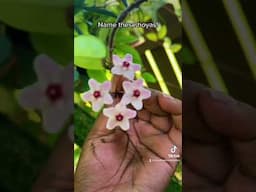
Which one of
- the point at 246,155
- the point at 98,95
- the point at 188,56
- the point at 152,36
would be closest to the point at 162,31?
the point at 152,36

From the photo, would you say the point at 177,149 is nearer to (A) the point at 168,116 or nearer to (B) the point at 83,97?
(A) the point at 168,116

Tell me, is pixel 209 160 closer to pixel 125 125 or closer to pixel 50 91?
pixel 125 125

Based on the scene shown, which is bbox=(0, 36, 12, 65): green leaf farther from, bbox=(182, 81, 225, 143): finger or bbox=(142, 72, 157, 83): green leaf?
bbox=(182, 81, 225, 143): finger

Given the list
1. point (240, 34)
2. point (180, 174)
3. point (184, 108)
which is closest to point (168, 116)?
point (184, 108)

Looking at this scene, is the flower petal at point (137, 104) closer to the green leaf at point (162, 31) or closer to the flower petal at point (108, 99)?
the flower petal at point (108, 99)

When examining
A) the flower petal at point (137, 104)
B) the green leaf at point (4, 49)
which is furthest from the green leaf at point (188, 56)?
the green leaf at point (4, 49)

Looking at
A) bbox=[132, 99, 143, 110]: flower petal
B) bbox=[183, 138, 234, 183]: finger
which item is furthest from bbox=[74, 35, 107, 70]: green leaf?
bbox=[183, 138, 234, 183]: finger
